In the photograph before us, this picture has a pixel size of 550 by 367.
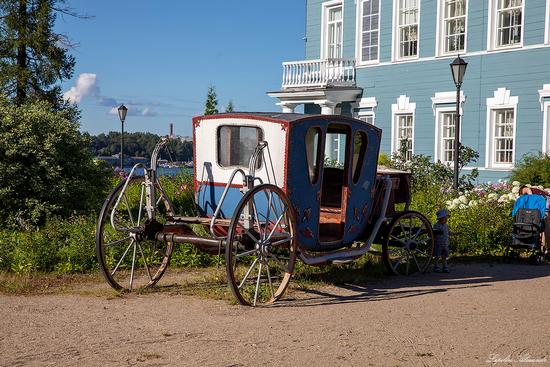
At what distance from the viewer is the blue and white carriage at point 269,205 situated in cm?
809

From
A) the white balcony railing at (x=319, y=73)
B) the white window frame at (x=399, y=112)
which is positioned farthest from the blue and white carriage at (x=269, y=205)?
the white balcony railing at (x=319, y=73)

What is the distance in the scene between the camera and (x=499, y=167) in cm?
2008

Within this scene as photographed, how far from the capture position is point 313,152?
8.86 meters

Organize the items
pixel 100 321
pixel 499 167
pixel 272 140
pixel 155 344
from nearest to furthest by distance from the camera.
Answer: pixel 155 344 < pixel 100 321 < pixel 272 140 < pixel 499 167

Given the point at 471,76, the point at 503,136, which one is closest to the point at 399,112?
the point at 471,76

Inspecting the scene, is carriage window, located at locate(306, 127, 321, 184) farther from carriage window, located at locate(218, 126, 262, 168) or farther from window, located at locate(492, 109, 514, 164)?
window, located at locate(492, 109, 514, 164)

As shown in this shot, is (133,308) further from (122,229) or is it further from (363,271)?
(363,271)

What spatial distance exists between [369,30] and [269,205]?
55.0 feet

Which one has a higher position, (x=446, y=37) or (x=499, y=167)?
(x=446, y=37)

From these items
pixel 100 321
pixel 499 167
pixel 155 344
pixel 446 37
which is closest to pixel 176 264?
pixel 100 321

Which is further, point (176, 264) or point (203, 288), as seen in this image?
point (176, 264)

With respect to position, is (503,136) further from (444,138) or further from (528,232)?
(528,232)

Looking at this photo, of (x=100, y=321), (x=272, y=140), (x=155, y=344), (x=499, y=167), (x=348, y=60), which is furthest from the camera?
(x=348, y=60)

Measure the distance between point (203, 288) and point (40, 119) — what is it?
5.05m
